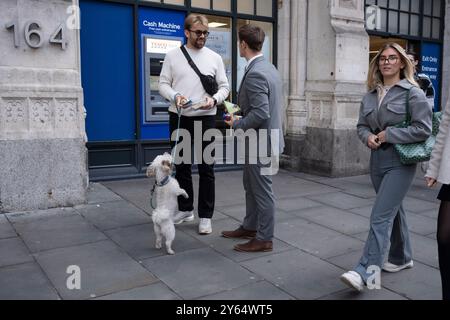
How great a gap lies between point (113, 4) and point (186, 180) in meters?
3.56

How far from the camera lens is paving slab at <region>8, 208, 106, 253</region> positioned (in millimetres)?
4532

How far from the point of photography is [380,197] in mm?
3463

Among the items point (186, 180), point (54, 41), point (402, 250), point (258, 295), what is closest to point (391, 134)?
point (402, 250)

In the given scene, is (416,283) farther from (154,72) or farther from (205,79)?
(154,72)

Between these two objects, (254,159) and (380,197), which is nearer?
(380,197)

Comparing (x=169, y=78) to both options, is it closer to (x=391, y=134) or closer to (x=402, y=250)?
(x=391, y=134)

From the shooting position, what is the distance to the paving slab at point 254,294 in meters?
3.38

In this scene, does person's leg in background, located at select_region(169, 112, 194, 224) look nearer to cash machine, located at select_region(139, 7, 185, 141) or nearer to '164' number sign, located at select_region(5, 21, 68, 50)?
'164' number sign, located at select_region(5, 21, 68, 50)

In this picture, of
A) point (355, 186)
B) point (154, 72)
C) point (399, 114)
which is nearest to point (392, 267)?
point (399, 114)

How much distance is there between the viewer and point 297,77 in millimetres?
8484

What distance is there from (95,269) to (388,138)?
99.6 inches

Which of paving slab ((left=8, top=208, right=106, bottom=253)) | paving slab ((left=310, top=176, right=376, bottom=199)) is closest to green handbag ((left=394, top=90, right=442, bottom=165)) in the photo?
paving slab ((left=8, top=208, right=106, bottom=253))

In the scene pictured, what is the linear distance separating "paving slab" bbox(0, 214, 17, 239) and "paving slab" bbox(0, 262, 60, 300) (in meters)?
0.90

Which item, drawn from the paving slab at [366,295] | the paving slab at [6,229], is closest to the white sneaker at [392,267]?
the paving slab at [366,295]
